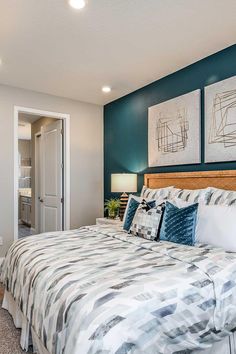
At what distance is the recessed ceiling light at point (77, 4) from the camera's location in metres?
2.15

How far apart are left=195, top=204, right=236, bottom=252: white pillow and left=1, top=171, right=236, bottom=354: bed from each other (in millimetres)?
89

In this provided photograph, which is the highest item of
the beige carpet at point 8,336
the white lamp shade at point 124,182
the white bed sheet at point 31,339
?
the white lamp shade at point 124,182

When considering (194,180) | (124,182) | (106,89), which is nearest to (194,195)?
(194,180)

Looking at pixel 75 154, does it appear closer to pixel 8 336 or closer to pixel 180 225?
pixel 180 225

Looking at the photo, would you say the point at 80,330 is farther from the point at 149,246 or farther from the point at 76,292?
the point at 149,246

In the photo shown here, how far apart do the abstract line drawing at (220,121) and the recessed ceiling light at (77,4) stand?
5.34 feet

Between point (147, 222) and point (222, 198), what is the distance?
2.39ft

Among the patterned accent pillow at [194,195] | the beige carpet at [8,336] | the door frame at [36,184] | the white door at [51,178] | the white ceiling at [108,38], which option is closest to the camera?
the beige carpet at [8,336]

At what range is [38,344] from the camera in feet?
5.78

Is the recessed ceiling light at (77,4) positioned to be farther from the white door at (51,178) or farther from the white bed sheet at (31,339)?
the white door at (51,178)

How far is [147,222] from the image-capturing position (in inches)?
99.6

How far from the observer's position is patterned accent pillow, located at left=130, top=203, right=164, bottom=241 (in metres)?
2.47

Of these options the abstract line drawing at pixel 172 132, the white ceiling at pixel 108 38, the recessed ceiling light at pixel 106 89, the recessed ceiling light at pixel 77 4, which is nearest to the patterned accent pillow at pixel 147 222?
the abstract line drawing at pixel 172 132

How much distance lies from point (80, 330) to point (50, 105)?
384 cm
